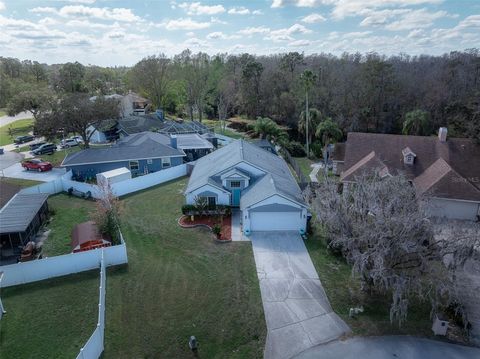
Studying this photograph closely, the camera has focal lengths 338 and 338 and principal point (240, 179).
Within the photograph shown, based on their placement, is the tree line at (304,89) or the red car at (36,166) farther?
the tree line at (304,89)

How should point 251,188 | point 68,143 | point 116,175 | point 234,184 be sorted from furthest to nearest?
point 68,143 < point 116,175 < point 234,184 < point 251,188

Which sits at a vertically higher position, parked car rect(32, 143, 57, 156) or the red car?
parked car rect(32, 143, 57, 156)

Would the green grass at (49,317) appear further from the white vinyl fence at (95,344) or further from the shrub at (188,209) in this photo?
the shrub at (188,209)

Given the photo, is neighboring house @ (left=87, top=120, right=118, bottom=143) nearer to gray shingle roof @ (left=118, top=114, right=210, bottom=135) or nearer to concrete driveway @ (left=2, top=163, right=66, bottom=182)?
gray shingle roof @ (left=118, top=114, right=210, bottom=135)

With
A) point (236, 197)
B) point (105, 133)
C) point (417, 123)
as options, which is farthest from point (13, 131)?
point (417, 123)

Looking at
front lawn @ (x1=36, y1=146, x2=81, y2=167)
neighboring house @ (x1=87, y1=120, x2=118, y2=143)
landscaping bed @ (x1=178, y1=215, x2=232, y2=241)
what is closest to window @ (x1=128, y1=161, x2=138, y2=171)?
front lawn @ (x1=36, y1=146, x2=81, y2=167)

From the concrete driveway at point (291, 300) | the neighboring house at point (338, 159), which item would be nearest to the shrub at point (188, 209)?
the concrete driveway at point (291, 300)

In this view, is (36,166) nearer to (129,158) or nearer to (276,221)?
(129,158)
